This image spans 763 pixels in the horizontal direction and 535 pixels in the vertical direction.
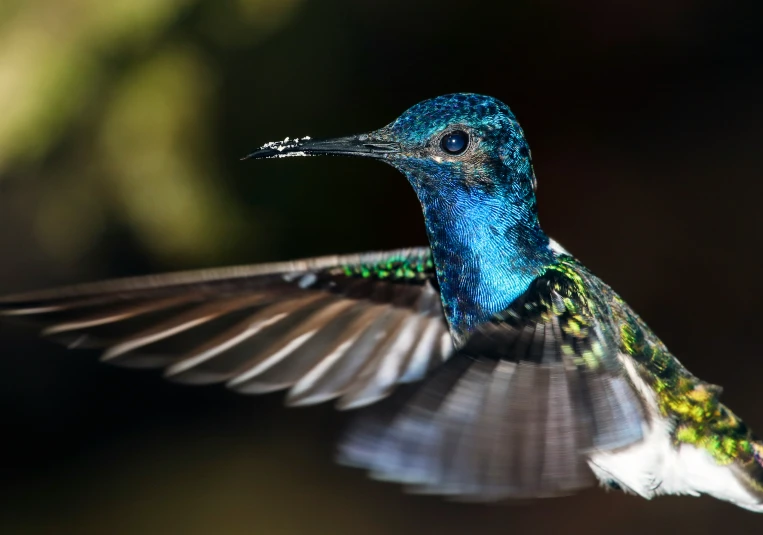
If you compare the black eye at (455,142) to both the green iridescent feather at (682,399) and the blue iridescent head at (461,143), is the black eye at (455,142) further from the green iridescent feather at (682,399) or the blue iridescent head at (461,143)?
the green iridescent feather at (682,399)

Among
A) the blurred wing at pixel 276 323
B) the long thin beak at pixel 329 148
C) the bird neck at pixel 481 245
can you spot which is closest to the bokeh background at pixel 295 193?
the blurred wing at pixel 276 323

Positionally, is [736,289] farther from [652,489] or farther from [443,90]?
[652,489]

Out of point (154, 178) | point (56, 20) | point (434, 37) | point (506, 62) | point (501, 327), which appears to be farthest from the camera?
point (506, 62)

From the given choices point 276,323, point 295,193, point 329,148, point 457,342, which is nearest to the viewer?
point 329,148

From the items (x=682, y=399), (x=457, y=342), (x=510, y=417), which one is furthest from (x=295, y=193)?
(x=510, y=417)

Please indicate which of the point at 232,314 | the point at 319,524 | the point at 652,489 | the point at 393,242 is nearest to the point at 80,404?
the point at 319,524

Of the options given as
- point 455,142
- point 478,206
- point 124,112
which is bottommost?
point 478,206

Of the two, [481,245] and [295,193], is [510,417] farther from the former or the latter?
[295,193]
